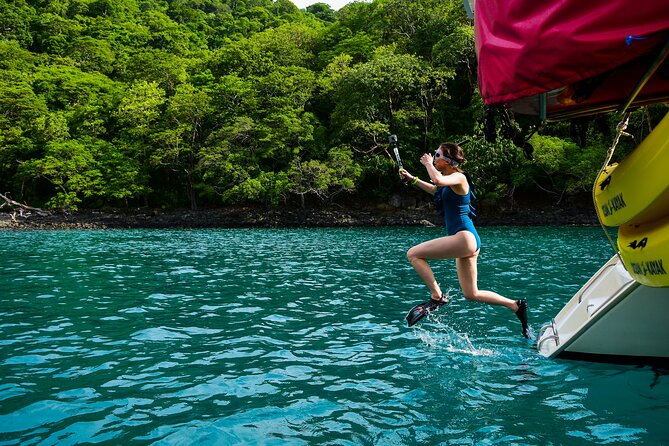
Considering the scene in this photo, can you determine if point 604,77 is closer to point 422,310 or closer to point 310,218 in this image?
point 422,310

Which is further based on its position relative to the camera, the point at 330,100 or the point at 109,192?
the point at 330,100

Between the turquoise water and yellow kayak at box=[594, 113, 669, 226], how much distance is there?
6.44 feet

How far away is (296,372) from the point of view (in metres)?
6.32

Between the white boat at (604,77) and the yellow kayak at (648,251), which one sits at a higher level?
the white boat at (604,77)

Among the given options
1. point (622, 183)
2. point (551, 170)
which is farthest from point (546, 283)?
point (551, 170)

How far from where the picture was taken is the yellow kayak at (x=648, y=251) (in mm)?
3572

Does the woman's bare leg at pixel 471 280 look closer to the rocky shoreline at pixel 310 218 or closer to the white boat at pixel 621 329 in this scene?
the white boat at pixel 621 329

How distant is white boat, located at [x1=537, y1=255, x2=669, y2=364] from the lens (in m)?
5.92

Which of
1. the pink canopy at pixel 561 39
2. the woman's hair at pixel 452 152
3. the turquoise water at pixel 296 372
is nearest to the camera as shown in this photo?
the pink canopy at pixel 561 39

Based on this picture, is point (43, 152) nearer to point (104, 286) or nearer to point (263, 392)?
point (104, 286)

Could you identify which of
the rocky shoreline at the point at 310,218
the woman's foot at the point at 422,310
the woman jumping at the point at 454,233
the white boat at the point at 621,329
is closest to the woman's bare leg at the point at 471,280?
the woman jumping at the point at 454,233

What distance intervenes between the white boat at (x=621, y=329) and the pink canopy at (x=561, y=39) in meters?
3.44

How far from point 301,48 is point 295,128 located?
1017 inches

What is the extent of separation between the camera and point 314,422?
482cm
